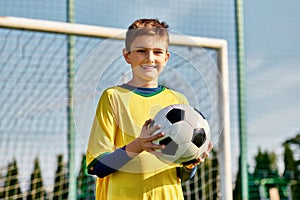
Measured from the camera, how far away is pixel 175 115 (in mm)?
1654

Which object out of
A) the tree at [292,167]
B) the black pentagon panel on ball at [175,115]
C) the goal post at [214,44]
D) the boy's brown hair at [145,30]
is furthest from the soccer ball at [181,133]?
the tree at [292,167]

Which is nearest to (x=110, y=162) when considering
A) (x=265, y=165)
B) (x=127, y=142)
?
(x=127, y=142)

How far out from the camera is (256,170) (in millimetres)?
5445

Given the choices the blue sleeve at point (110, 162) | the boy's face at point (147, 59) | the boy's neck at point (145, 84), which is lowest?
the blue sleeve at point (110, 162)

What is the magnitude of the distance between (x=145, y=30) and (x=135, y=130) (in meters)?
0.28

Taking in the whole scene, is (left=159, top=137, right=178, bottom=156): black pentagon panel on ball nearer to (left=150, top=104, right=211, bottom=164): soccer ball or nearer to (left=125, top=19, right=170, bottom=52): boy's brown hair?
(left=150, top=104, right=211, bottom=164): soccer ball

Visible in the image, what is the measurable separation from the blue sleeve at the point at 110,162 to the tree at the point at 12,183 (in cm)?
250

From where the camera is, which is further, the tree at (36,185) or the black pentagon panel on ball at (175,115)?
the tree at (36,185)

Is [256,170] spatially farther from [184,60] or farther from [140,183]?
[140,183]

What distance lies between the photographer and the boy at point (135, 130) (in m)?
1.74

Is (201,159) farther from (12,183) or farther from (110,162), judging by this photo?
(12,183)

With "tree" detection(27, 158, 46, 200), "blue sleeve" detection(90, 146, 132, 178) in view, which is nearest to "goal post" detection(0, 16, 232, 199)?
"tree" detection(27, 158, 46, 200)

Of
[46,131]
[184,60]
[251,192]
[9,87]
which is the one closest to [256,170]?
[251,192]

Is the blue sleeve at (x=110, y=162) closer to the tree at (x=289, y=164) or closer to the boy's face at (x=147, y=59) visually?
the boy's face at (x=147, y=59)
